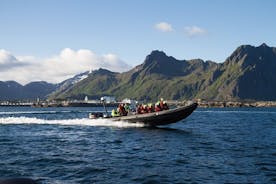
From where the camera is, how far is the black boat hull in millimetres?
46219

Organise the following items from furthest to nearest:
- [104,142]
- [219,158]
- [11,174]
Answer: [104,142] < [219,158] < [11,174]

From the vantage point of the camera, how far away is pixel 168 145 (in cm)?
3306

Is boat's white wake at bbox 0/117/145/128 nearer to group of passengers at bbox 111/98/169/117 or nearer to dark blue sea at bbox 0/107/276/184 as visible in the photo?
group of passengers at bbox 111/98/169/117

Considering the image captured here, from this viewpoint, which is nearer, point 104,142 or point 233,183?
point 233,183

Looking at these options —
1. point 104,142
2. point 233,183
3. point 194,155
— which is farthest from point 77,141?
point 233,183

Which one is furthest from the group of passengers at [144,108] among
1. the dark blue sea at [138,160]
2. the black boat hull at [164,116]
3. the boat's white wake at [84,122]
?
the dark blue sea at [138,160]

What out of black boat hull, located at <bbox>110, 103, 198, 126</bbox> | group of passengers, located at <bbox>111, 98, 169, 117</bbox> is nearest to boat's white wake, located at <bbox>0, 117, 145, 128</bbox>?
black boat hull, located at <bbox>110, 103, 198, 126</bbox>

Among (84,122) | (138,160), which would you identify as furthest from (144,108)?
(138,160)

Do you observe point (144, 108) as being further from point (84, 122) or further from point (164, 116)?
point (84, 122)

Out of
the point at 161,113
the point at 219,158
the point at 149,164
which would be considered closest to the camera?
the point at 149,164

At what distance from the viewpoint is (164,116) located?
4656 centimetres

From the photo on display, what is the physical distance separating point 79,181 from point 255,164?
35.5 feet

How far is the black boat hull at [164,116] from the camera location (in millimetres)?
46219

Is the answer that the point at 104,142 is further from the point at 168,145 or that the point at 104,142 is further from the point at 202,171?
the point at 202,171
